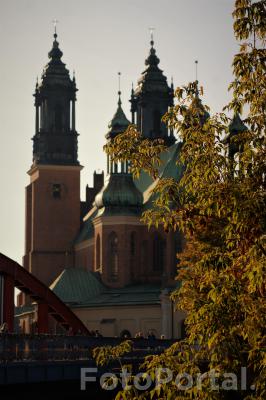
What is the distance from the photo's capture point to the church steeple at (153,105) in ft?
337

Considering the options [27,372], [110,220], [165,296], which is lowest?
[27,372]

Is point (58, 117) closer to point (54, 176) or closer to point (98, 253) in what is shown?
point (54, 176)

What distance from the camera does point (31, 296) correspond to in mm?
44125

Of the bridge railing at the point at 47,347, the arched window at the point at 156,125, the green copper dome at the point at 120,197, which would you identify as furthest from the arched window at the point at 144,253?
the bridge railing at the point at 47,347

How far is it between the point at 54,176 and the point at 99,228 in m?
9.60

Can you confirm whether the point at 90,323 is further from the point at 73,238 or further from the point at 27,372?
the point at 27,372

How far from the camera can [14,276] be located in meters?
42.2

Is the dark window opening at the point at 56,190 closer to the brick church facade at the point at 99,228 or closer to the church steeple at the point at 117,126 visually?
the brick church facade at the point at 99,228

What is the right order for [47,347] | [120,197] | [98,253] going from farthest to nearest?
[98,253] → [120,197] → [47,347]

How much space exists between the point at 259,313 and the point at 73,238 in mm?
83697

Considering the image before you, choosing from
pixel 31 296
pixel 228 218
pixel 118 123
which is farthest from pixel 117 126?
pixel 228 218

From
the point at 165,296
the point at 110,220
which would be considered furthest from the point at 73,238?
the point at 165,296

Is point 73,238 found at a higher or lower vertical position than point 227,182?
higher

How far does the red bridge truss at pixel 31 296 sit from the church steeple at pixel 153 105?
55.2 m
